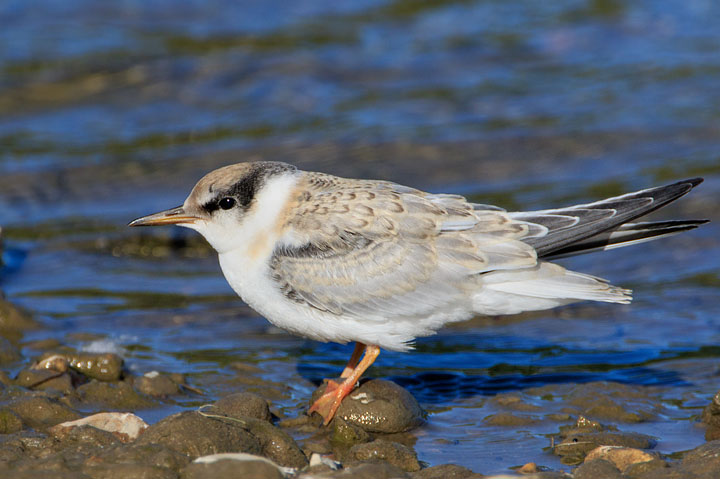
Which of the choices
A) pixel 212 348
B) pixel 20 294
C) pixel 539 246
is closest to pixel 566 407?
pixel 539 246

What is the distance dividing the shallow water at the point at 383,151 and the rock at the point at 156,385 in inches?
3.9

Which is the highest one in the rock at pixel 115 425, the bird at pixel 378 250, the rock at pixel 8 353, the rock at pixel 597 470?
the bird at pixel 378 250

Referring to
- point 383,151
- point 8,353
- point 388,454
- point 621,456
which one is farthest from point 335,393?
point 383,151

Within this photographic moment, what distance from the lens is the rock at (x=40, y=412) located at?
5.40m

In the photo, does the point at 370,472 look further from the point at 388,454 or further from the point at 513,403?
the point at 513,403

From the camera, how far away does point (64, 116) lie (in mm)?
12680

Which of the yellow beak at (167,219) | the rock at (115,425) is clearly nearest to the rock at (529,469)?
the rock at (115,425)

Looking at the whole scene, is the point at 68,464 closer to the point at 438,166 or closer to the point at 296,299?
the point at 296,299

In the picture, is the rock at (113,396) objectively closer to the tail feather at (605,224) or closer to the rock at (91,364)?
the rock at (91,364)

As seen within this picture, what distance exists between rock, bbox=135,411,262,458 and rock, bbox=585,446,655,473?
1.73 m

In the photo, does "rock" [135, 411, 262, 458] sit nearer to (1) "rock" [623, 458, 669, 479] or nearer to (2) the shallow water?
(2) the shallow water

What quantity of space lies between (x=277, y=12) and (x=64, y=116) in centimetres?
440

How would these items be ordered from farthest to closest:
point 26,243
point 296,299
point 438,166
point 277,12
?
1. point 277,12
2. point 438,166
3. point 26,243
4. point 296,299

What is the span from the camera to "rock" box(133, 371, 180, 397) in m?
6.07
